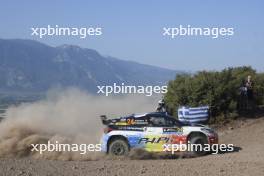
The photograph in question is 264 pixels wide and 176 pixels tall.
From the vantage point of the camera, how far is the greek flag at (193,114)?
2272 cm

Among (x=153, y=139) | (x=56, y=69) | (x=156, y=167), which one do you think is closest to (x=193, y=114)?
(x=153, y=139)

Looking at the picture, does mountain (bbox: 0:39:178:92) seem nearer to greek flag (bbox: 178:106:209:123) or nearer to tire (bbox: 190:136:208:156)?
greek flag (bbox: 178:106:209:123)

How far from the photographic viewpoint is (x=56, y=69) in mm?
91750

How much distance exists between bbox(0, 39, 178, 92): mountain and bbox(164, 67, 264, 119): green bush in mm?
37206

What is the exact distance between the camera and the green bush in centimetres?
2394

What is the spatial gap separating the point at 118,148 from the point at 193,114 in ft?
22.1

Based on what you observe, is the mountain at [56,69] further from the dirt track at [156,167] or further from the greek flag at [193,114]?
the dirt track at [156,167]

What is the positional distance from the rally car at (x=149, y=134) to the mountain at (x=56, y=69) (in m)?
44.9

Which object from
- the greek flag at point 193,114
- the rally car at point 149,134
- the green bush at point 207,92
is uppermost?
the green bush at point 207,92

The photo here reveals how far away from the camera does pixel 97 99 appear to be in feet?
91.7

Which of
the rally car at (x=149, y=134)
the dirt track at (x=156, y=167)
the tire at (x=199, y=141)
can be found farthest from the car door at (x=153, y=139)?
the dirt track at (x=156, y=167)

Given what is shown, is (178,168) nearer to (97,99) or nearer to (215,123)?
(215,123)

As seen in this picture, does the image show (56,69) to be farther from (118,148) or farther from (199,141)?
(199,141)

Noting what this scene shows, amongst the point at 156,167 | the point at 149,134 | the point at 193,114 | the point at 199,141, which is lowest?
the point at 156,167
